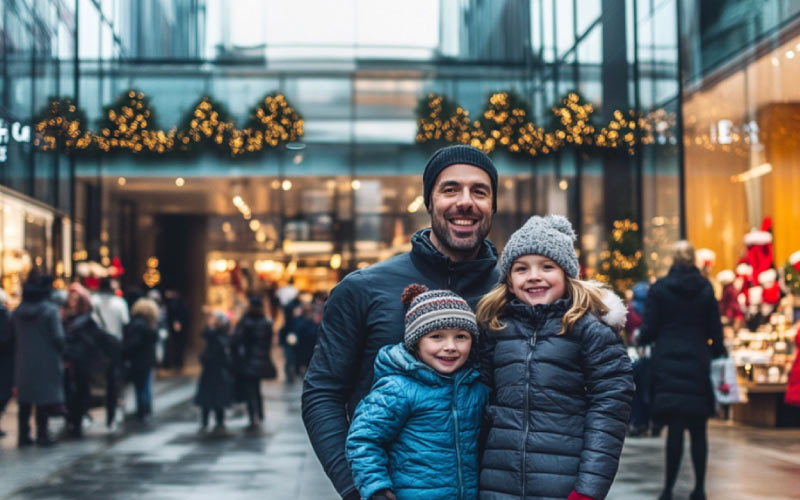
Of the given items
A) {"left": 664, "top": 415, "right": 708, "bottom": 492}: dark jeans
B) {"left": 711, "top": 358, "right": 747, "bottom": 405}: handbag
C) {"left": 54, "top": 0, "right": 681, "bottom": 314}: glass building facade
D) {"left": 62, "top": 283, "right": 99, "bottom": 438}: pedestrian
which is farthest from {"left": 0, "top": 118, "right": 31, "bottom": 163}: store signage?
{"left": 664, "top": 415, "right": 708, "bottom": 492}: dark jeans

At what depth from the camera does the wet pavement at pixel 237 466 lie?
887 cm

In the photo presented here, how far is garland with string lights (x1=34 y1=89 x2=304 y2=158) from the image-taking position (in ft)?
73.2

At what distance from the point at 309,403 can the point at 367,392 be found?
0.62ft

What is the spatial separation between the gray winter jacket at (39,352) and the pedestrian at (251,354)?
253cm

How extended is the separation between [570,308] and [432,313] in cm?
49

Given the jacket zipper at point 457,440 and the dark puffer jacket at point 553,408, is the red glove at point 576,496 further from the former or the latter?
the jacket zipper at point 457,440

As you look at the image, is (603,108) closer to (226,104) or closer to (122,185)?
(226,104)

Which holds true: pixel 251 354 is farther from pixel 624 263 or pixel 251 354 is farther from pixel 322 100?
pixel 322 100

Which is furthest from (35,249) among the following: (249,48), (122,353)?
(249,48)

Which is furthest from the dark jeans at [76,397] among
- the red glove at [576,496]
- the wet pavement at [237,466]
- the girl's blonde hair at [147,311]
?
the red glove at [576,496]

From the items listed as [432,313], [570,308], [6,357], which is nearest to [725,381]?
[570,308]

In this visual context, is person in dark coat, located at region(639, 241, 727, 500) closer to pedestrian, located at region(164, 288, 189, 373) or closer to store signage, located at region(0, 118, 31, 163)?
store signage, located at region(0, 118, 31, 163)

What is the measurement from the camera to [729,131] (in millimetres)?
16484

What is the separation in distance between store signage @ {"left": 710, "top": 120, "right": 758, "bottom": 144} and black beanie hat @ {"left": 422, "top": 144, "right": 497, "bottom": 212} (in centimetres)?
1318
